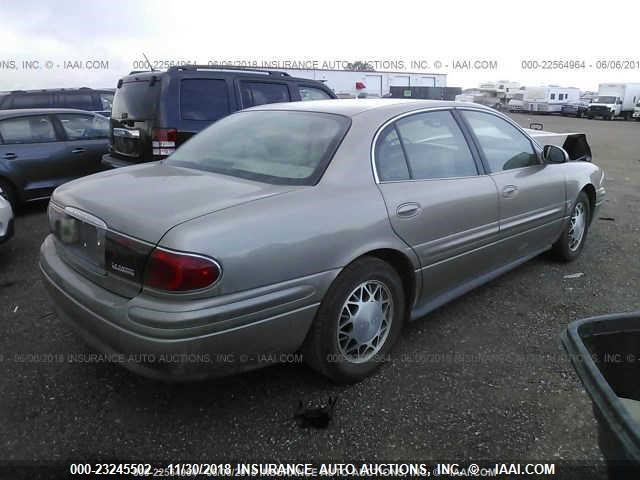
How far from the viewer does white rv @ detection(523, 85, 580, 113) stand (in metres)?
41.6

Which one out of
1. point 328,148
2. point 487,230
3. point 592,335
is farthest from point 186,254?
point 487,230

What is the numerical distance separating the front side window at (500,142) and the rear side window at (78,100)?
37.3 ft

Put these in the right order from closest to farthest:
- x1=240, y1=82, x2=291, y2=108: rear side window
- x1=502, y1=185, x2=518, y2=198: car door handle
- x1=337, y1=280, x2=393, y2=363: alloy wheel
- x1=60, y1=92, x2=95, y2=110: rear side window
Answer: x1=337, y1=280, x2=393, y2=363: alloy wheel → x1=502, y1=185, x2=518, y2=198: car door handle → x1=240, y1=82, x2=291, y2=108: rear side window → x1=60, y1=92, x2=95, y2=110: rear side window

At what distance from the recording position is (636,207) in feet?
23.3

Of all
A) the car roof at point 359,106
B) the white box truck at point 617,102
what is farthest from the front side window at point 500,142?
the white box truck at point 617,102

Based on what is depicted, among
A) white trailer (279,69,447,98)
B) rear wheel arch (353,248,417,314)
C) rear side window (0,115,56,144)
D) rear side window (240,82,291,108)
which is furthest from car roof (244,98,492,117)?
white trailer (279,69,447,98)

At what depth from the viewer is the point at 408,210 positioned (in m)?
2.84

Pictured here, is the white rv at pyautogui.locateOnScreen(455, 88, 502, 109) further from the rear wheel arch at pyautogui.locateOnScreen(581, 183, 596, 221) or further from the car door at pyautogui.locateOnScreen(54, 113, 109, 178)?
the rear wheel arch at pyautogui.locateOnScreen(581, 183, 596, 221)

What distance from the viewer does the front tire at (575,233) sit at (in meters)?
4.54

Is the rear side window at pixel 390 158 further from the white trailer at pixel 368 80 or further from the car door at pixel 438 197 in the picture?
the white trailer at pixel 368 80

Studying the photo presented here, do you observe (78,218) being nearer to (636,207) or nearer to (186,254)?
(186,254)

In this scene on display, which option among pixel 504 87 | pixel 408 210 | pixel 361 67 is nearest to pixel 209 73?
pixel 408 210

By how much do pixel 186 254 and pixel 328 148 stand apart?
1.06 meters

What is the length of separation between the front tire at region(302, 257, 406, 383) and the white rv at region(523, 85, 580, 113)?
44.3 m
